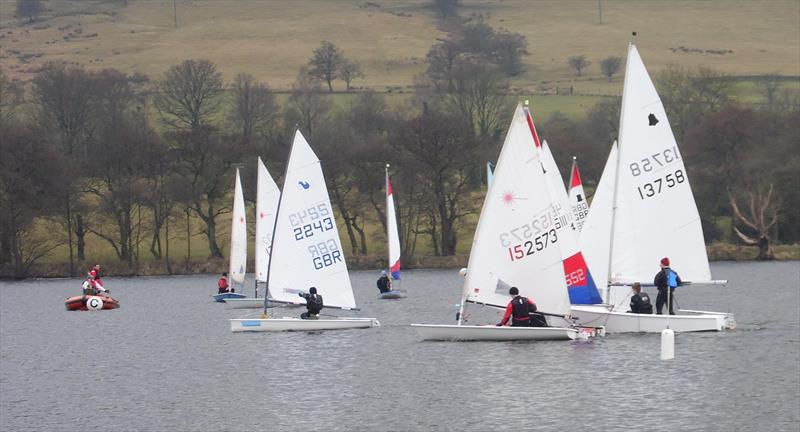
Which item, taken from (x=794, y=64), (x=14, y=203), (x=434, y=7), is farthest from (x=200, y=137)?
(x=434, y=7)

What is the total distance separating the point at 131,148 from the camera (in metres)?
85.1

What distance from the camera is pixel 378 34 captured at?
171 metres

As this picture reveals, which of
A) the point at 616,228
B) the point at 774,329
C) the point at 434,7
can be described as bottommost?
the point at 774,329

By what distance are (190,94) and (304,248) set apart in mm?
67116

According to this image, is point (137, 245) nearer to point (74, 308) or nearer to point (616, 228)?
point (74, 308)

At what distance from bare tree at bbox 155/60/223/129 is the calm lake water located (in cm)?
5729

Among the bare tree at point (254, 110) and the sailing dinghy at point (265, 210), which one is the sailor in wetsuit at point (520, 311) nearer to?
the sailing dinghy at point (265, 210)

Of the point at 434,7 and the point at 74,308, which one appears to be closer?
the point at 74,308

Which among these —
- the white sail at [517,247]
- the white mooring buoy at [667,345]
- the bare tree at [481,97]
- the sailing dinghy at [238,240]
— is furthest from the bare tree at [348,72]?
the white mooring buoy at [667,345]

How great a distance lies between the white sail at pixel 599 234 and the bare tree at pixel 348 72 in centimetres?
9818

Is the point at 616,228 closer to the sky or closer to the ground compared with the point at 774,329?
closer to the sky

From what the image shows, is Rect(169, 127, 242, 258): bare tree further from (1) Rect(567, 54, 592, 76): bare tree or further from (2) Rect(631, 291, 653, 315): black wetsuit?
(1) Rect(567, 54, 592, 76): bare tree

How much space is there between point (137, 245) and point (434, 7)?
366 ft

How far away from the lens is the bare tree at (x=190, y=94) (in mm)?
104375
